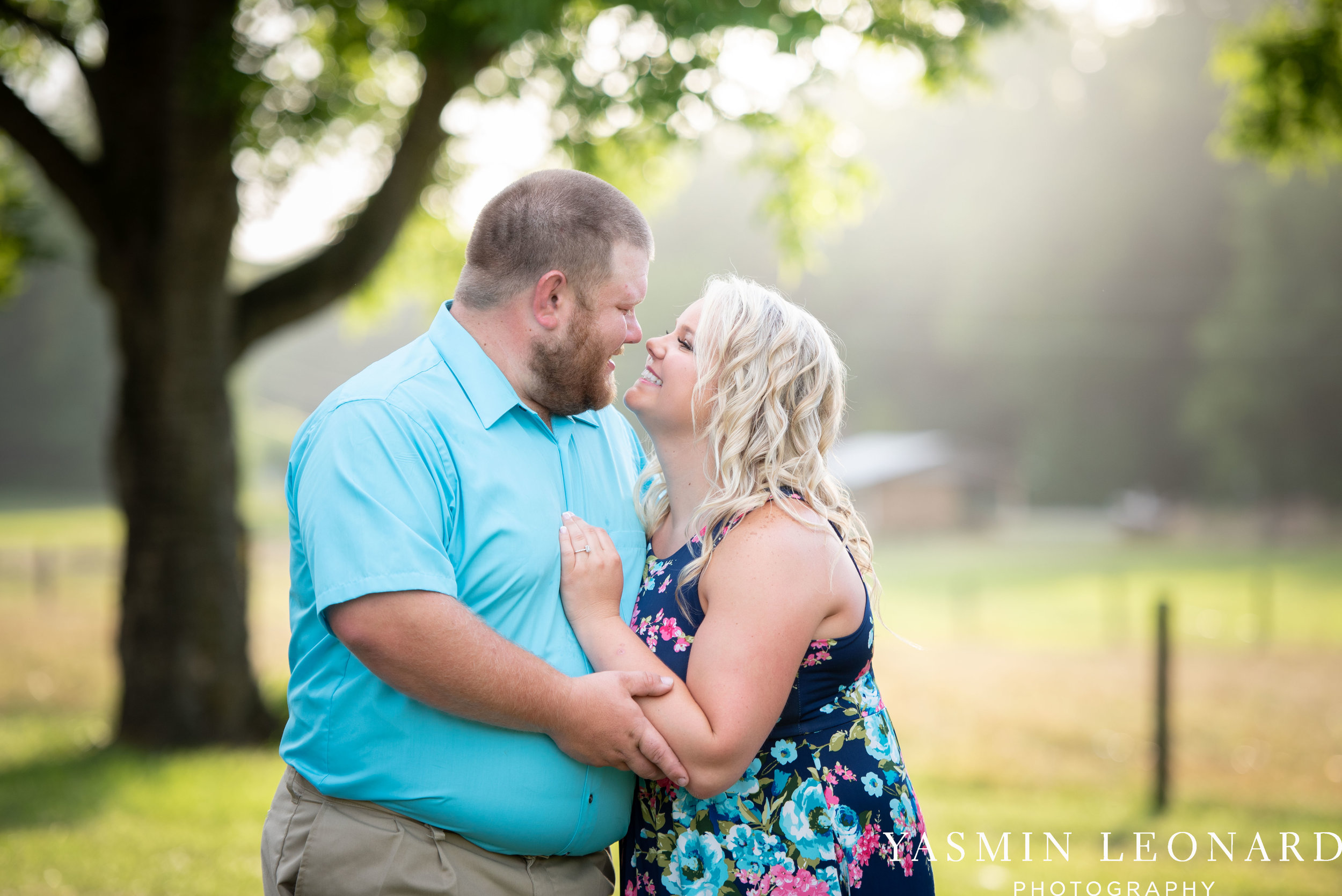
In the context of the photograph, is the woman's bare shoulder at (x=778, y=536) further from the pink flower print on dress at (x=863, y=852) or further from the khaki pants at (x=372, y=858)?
the khaki pants at (x=372, y=858)

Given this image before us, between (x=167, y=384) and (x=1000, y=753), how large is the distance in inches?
301

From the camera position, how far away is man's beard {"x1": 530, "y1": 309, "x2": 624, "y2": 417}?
2.67m

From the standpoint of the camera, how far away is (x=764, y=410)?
8.86ft

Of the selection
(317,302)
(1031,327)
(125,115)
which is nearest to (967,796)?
(317,302)

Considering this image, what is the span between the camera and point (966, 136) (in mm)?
66438

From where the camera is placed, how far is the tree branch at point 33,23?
745 cm

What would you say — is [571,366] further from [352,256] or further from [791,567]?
[352,256]

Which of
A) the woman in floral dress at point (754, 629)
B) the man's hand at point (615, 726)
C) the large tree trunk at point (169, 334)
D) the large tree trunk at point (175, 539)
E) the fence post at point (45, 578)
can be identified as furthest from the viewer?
the fence post at point (45, 578)

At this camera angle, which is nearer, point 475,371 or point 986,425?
point 475,371

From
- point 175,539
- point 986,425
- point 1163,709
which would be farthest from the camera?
point 986,425

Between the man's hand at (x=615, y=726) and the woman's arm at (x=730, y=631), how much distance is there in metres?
0.04

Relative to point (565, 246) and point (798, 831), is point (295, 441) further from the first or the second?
point (798, 831)

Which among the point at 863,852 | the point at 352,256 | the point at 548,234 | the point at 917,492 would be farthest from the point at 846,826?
the point at 917,492

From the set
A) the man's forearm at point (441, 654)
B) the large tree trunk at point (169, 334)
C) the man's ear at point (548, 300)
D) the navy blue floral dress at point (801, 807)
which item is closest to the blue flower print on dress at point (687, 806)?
the navy blue floral dress at point (801, 807)
